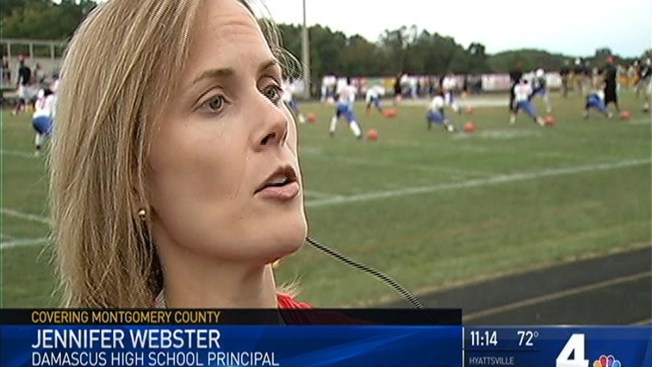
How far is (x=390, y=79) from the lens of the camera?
2.79 metres

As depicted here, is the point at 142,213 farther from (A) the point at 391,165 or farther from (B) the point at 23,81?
(A) the point at 391,165

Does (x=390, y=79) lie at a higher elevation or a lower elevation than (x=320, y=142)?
higher

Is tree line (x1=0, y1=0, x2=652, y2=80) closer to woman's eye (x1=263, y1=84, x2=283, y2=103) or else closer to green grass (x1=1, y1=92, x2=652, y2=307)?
→ green grass (x1=1, y1=92, x2=652, y2=307)

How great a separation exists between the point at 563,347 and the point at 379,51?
1.77 m

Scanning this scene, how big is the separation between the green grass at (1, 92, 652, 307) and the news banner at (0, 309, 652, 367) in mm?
1555

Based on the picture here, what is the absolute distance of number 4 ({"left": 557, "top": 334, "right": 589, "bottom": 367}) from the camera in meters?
0.65

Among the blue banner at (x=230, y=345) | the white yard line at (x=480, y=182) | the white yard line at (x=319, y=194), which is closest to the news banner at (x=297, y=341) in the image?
the blue banner at (x=230, y=345)

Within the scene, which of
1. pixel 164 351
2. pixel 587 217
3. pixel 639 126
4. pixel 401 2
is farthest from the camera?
pixel 639 126

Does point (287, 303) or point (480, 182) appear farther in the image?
point (480, 182)

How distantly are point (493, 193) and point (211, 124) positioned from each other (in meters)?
3.89

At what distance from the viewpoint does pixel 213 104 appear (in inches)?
26.5

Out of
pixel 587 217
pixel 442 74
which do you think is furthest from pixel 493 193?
pixel 442 74

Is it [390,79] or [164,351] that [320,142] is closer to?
[390,79]

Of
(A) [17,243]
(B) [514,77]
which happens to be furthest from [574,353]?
(A) [17,243]
